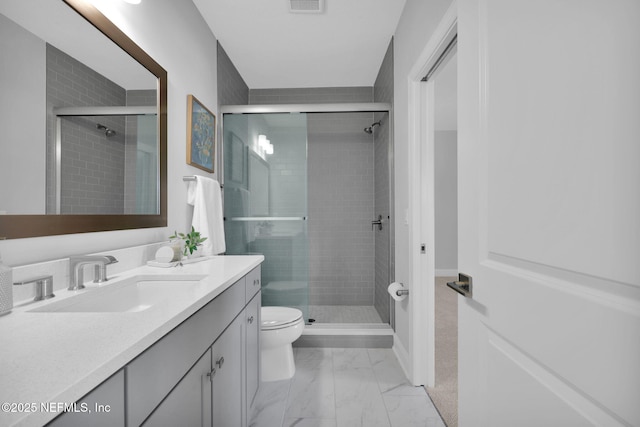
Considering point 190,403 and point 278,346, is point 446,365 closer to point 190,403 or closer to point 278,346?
point 278,346

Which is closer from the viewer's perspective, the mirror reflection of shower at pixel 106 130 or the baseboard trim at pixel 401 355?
the mirror reflection of shower at pixel 106 130

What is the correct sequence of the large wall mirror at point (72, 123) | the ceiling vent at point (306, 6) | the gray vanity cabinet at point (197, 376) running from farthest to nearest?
the ceiling vent at point (306, 6) → the large wall mirror at point (72, 123) → the gray vanity cabinet at point (197, 376)

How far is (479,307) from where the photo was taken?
87 centimetres

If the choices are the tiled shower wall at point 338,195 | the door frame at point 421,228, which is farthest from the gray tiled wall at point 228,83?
the door frame at point 421,228

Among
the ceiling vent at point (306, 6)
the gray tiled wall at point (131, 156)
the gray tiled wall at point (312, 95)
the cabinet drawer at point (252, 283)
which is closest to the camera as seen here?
the gray tiled wall at point (131, 156)

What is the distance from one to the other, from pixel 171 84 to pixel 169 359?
5.41ft

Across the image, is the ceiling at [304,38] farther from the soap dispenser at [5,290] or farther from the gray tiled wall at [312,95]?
Result: the soap dispenser at [5,290]

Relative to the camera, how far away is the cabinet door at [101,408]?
0.46m

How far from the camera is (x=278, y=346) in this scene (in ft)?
6.77

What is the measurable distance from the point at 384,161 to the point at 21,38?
8.40 ft

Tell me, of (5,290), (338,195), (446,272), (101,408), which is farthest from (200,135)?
(446,272)

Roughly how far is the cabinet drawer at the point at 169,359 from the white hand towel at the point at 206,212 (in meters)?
0.91

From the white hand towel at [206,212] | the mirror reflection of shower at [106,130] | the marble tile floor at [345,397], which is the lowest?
the marble tile floor at [345,397]

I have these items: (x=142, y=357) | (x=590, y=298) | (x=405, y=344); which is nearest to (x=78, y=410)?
(x=142, y=357)
